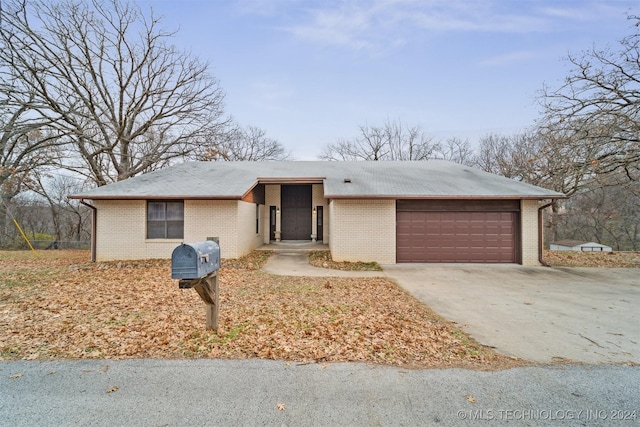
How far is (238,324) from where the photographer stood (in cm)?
464

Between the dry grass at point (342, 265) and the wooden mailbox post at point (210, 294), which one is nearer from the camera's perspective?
the wooden mailbox post at point (210, 294)

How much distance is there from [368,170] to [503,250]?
7310mm

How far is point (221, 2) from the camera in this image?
11.8 meters

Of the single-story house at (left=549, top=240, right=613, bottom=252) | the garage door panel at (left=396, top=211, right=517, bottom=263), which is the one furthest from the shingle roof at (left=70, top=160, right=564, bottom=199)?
the single-story house at (left=549, top=240, right=613, bottom=252)

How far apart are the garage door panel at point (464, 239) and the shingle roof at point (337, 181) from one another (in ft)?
3.32

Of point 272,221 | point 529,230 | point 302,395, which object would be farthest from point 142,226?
point 529,230

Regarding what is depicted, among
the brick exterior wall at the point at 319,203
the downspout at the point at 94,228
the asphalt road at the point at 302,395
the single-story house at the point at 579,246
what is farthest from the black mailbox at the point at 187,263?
the single-story house at the point at 579,246

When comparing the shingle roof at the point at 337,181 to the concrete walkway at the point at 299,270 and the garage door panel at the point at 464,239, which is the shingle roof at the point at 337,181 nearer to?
the garage door panel at the point at 464,239

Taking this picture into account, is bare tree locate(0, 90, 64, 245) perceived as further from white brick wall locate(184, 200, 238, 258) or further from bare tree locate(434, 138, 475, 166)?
bare tree locate(434, 138, 475, 166)

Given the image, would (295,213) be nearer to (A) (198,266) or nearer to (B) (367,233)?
(B) (367,233)

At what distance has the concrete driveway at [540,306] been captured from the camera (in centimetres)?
404

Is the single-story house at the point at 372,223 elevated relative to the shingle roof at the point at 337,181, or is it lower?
lower

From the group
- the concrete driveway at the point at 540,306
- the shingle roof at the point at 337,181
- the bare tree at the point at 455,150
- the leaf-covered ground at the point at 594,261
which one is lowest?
the concrete driveway at the point at 540,306

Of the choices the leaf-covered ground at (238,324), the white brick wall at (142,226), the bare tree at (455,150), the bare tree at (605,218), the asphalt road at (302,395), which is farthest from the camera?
the bare tree at (455,150)
